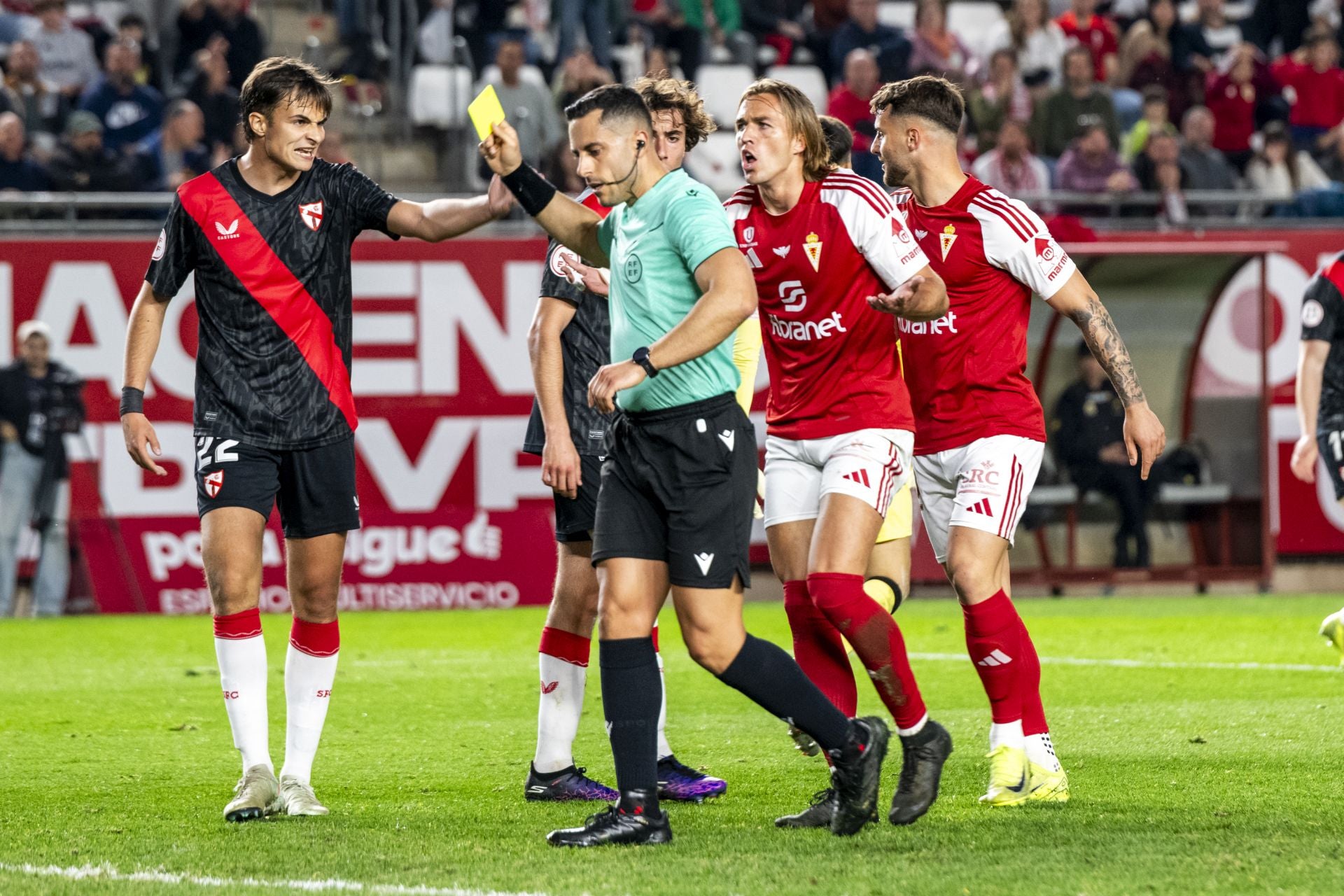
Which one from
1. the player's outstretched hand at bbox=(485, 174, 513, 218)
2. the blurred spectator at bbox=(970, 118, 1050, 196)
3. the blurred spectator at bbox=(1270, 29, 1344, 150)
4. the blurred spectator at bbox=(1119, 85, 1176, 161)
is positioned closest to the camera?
the player's outstretched hand at bbox=(485, 174, 513, 218)

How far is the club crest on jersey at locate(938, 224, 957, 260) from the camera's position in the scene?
6224 mm

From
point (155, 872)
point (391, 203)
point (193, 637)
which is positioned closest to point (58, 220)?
point (193, 637)

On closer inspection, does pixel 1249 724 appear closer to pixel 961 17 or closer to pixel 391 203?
pixel 391 203

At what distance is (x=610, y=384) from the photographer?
4953mm

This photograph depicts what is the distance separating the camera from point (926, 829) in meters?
5.55

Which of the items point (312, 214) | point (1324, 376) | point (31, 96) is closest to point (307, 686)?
Result: point (312, 214)

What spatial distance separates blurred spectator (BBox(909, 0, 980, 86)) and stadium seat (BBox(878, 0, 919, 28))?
109 cm

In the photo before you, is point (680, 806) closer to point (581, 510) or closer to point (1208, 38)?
point (581, 510)

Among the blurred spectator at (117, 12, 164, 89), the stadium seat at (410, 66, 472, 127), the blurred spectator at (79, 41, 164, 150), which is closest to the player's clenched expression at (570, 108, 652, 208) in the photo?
the blurred spectator at (79, 41, 164, 150)

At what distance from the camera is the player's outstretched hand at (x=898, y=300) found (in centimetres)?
552

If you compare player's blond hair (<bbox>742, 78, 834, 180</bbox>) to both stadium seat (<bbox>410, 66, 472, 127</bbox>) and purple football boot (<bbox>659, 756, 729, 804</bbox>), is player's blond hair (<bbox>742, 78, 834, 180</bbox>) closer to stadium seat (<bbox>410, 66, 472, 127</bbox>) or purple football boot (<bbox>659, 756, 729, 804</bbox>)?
purple football boot (<bbox>659, 756, 729, 804</bbox>)

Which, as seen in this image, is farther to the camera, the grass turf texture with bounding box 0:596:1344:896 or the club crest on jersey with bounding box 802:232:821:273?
the club crest on jersey with bounding box 802:232:821:273

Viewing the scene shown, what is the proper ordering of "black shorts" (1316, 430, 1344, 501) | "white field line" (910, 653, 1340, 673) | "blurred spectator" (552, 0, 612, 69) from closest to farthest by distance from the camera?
1. "black shorts" (1316, 430, 1344, 501)
2. "white field line" (910, 653, 1340, 673)
3. "blurred spectator" (552, 0, 612, 69)

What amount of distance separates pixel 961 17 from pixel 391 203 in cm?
1621
